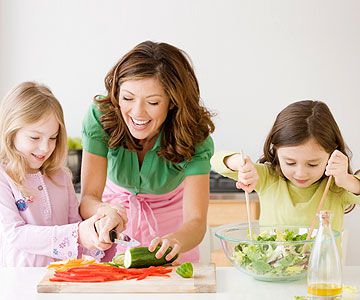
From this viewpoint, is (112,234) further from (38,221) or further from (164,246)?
(38,221)

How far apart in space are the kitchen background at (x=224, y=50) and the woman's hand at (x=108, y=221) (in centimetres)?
204

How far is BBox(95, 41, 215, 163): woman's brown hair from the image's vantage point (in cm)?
241

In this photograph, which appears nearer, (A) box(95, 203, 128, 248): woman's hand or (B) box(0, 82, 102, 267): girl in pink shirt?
(A) box(95, 203, 128, 248): woman's hand

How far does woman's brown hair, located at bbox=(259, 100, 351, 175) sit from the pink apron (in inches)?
14.8

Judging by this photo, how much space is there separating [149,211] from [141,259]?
567mm

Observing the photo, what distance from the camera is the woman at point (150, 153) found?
2.38m

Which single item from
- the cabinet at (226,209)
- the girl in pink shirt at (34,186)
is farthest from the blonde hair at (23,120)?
the cabinet at (226,209)

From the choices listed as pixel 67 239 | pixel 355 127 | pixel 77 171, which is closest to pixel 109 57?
pixel 77 171

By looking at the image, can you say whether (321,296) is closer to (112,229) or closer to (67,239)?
(112,229)

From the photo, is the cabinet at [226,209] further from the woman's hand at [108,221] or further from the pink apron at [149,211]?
A: the woman's hand at [108,221]

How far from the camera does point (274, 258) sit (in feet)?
6.73

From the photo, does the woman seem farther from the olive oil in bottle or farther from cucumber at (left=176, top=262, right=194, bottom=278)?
the olive oil in bottle

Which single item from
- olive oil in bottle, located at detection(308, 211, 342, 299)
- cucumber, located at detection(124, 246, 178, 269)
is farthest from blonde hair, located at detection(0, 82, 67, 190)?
olive oil in bottle, located at detection(308, 211, 342, 299)

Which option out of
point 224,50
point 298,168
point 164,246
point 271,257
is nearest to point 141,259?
point 164,246
